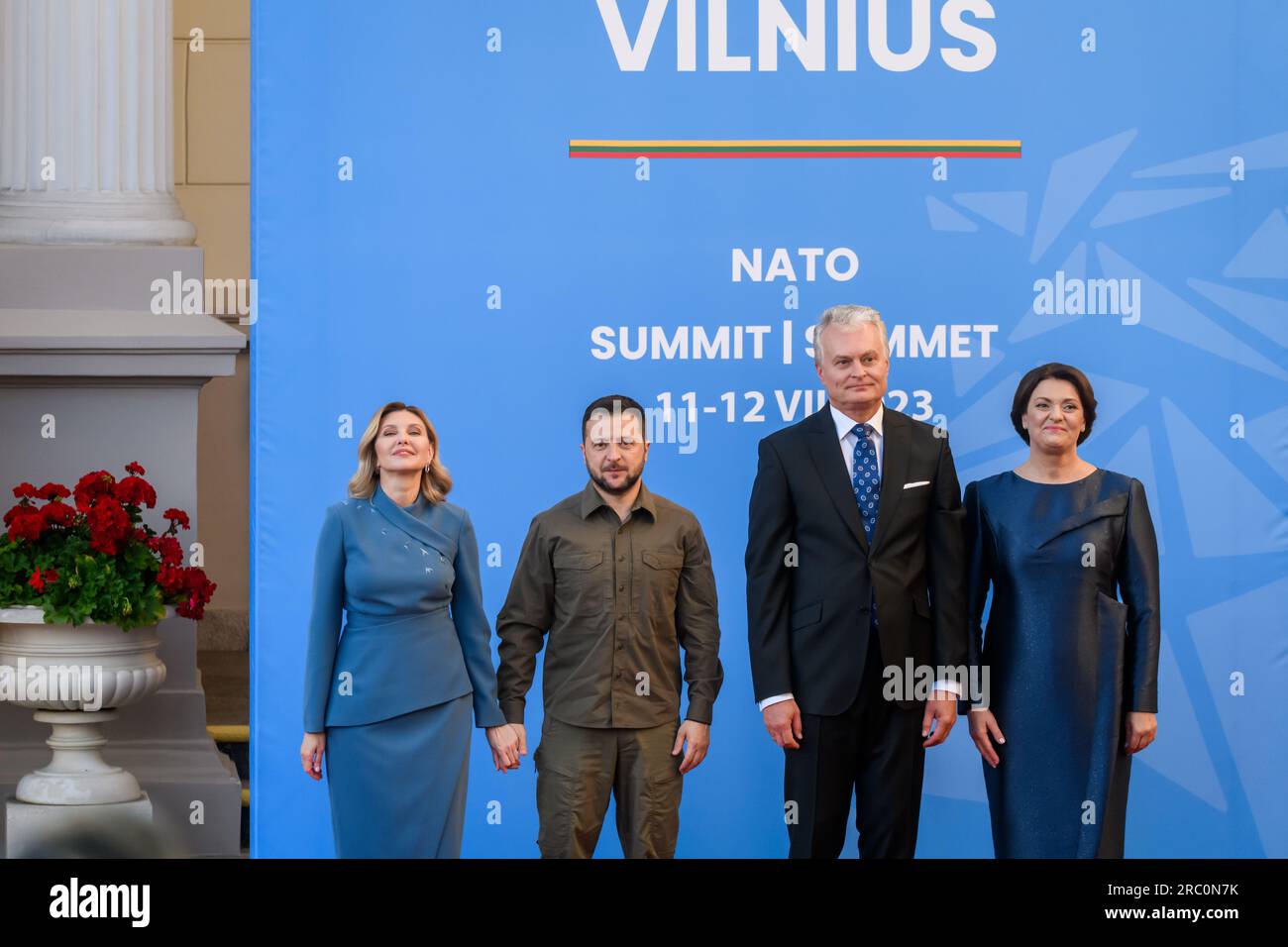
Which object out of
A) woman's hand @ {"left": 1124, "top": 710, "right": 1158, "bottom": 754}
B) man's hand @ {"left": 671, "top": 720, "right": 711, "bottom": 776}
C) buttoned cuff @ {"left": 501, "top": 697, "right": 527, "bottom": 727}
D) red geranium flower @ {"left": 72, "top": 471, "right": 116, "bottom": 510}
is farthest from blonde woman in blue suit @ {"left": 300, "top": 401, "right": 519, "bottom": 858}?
woman's hand @ {"left": 1124, "top": 710, "right": 1158, "bottom": 754}

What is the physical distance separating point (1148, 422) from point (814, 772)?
4.13ft

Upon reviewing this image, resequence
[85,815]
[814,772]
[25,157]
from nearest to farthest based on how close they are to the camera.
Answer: [814,772]
[85,815]
[25,157]

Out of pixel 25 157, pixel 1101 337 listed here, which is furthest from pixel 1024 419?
pixel 25 157

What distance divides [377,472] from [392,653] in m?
0.45

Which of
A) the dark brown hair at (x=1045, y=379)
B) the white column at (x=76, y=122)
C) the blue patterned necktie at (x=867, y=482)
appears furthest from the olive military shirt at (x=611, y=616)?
the white column at (x=76, y=122)

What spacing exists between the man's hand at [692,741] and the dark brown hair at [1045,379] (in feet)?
3.55

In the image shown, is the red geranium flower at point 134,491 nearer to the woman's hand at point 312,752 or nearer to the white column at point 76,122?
the white column at point 76,122

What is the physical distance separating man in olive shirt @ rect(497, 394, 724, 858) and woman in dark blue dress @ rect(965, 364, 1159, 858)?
27.7 inches

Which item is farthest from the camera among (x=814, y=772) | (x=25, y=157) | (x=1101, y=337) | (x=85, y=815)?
(x=25, y=157)

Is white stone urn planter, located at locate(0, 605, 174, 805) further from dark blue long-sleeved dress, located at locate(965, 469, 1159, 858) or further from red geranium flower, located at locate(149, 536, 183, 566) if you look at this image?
dark blue long-sleeved dress, located at locate(965, 469, 1159, 858)

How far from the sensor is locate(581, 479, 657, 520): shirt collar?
4.55 metres

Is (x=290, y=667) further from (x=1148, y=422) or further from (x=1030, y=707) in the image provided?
(x=1148, y=422)

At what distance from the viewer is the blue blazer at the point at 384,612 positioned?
4.46 metres
